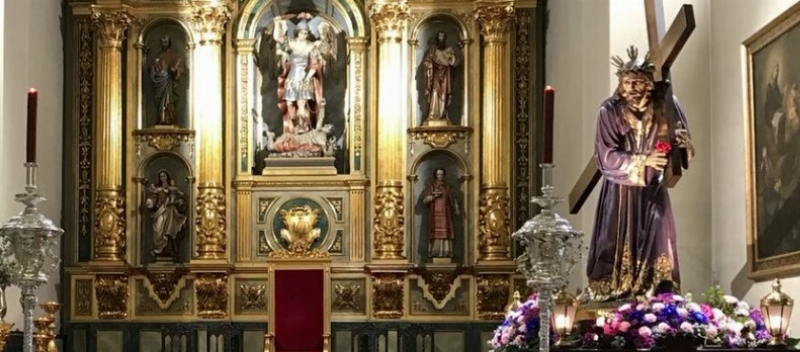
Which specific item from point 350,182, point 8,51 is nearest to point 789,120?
point 350,182

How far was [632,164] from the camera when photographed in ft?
36.1

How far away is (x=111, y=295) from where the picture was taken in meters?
17.5

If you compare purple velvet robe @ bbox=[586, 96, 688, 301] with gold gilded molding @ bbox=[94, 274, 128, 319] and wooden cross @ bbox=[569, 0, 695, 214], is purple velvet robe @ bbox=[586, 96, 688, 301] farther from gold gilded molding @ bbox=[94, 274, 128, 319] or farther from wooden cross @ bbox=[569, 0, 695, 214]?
gold gilded molding @ bbox=[94, 274, 128, 319]

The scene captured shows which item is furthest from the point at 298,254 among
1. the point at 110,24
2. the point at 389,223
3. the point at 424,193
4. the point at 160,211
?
the point at 110,24

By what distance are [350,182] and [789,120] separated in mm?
7552

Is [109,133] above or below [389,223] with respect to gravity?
above

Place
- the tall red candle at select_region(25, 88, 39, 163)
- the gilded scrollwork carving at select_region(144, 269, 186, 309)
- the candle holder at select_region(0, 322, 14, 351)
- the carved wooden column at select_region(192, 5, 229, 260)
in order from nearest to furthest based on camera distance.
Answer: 1. the tall red candle at select_region(25, 88, 39, 163)
2. the candle holder at select_region(0, 322, 14, 351)
3. the carved wooden column at select_region(192, 5, 229, 260)
4. the gilded scrollwork carving at select_region(144, 269, 186, 309)

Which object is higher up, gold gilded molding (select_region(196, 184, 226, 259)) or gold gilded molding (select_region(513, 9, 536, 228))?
gold gilded molding (select_region(513, 9, 536, 228))

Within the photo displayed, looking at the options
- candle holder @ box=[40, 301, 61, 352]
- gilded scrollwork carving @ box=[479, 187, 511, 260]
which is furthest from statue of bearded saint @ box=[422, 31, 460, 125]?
candle holder @ box=[40, 301, 61, 352]

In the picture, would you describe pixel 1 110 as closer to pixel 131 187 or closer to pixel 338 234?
pixel 131 187

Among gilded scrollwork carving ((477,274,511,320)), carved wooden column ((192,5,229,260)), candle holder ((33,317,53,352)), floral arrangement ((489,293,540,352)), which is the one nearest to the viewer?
floral arrangement ((489,293,540,352))

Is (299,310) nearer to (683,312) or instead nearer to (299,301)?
(299,301)

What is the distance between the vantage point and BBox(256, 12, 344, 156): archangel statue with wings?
58.7 feet

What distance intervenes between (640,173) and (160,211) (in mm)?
8590
